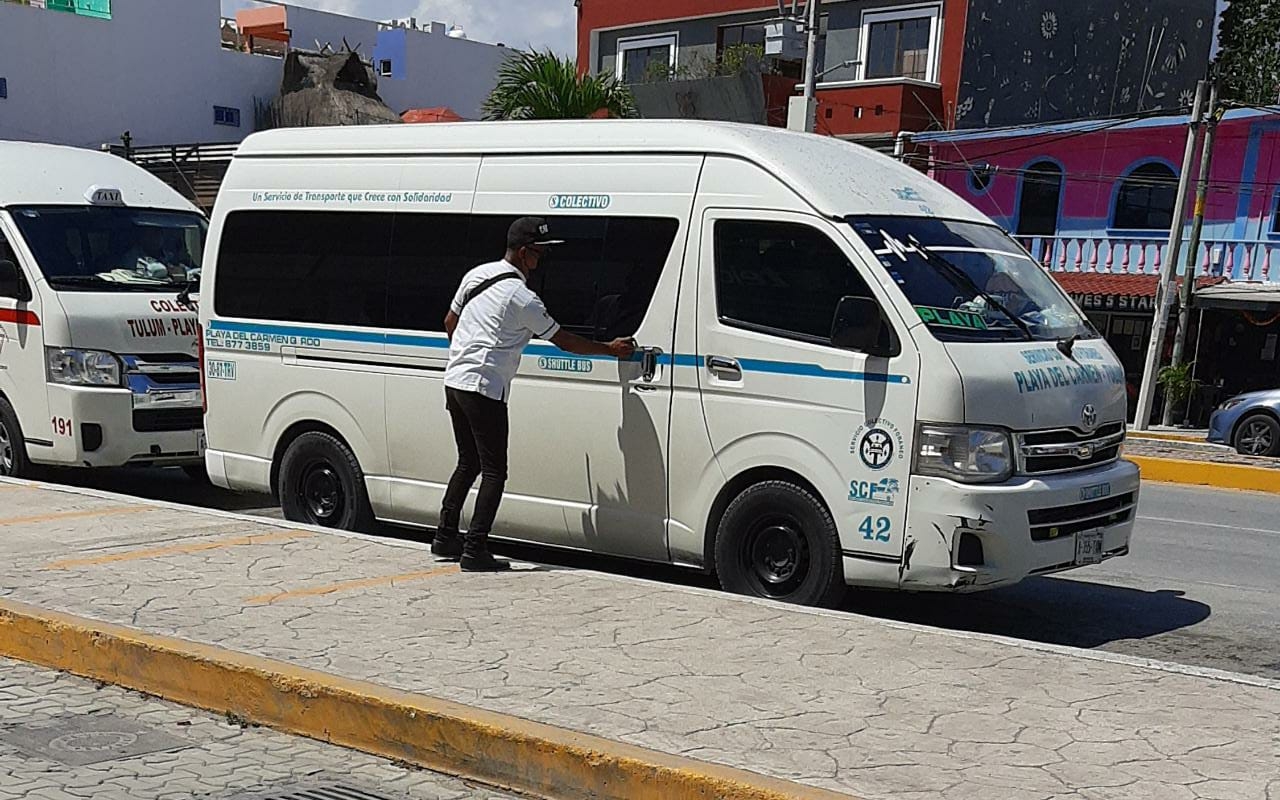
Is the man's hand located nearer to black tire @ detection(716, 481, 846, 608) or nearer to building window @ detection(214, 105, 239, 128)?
black tire @ detection(716, 481, 846, 608)

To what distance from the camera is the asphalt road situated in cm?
734

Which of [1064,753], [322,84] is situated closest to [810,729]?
[1064,753]

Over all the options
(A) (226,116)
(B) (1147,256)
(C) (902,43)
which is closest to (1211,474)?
(B) (1147,256)

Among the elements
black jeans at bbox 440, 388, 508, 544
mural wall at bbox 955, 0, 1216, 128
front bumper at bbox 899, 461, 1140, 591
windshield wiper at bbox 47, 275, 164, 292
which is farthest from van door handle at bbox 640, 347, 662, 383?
mural wall at bbox 955, 0, 1216, 128

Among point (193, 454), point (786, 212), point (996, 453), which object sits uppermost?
point (786, 212)

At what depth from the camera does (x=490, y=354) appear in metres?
7.32

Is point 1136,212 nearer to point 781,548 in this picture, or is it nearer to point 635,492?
point 635,492

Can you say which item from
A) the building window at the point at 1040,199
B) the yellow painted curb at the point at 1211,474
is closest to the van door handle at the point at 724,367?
the yellow painted curb at the point at 1211,474

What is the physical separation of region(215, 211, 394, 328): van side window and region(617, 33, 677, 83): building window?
78.0 ft

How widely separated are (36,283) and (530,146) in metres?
4.64

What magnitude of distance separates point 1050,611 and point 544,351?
3.26 m

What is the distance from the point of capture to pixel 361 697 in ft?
17.1

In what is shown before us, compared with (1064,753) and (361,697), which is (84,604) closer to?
(361,697)

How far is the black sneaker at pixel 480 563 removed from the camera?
750 centimetres
